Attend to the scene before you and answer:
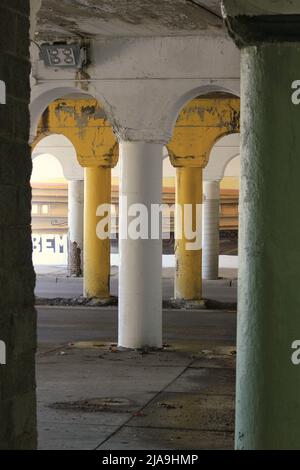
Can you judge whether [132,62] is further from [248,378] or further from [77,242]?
Result: [77,242]

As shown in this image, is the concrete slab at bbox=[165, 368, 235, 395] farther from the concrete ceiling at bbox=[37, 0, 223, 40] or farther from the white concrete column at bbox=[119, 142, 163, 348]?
the concrete ceiling at bbox=[37, 0, 223, 40]

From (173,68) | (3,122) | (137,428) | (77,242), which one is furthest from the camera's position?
(77,242)

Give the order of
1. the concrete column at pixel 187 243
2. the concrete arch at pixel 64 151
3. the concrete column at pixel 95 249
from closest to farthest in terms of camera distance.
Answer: the concrete column at pixel 187 243 → the concrete column at pixel 95 249 → the concrete arch at pixel 64 151

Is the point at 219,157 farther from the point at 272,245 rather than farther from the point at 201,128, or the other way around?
the point at 272,245

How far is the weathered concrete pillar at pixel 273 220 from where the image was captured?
412cm

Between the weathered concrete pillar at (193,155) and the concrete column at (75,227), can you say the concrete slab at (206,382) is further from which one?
the concrete column at (75,227)

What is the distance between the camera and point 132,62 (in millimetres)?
12344

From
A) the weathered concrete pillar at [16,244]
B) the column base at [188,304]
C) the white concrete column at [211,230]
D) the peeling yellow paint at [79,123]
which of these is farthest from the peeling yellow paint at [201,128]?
the weathered concrete pillar at [16,244]

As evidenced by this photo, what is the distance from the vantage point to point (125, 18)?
11.4 meters

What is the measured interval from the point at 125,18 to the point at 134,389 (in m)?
4.75

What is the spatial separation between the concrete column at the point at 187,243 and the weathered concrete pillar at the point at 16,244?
1345cm
